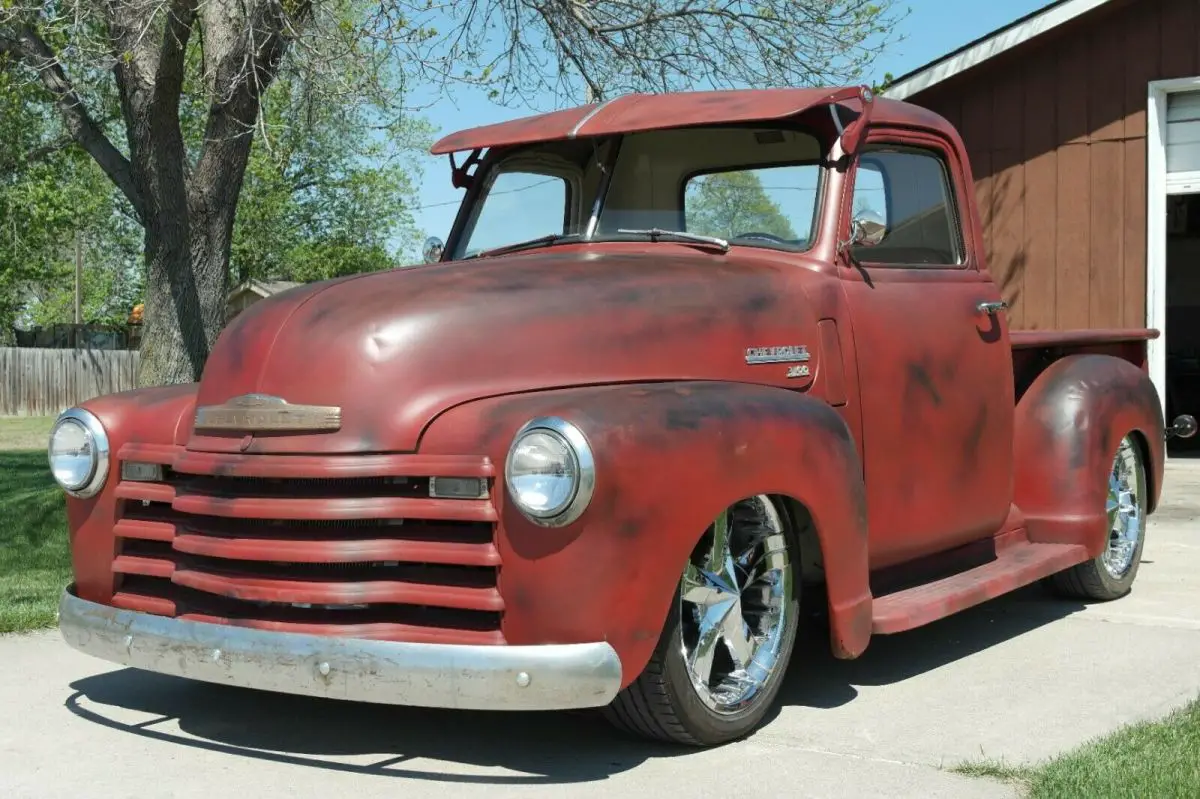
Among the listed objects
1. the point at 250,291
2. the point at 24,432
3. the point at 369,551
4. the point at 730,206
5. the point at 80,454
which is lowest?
the point at 24,432

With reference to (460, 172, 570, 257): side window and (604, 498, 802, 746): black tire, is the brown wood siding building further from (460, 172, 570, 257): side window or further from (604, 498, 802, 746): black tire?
(604, 498, 802, 746): black tire

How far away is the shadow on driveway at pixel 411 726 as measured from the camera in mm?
4184

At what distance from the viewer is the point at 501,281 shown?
14.4ft

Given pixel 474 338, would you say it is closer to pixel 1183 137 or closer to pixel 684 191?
pixel 684 191

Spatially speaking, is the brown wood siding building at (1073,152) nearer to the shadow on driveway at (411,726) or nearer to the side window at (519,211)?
the shadow on driveway at (411,726)

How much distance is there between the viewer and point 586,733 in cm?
449

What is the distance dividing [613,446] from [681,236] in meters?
1.52

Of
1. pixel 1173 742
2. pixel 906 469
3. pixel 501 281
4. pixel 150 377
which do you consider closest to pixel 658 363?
pixel 501 281

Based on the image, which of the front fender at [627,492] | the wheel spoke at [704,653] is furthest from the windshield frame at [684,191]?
the wheel spoke at [704,653]

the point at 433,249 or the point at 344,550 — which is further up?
the point at 433,249

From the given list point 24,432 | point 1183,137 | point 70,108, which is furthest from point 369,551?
point 24,432

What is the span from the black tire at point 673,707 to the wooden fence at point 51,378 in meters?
30.9

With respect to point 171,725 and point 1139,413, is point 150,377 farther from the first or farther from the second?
point 1139,413

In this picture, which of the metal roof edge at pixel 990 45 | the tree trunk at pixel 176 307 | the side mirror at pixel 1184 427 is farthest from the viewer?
the metal roof edge at pixel 990 45
